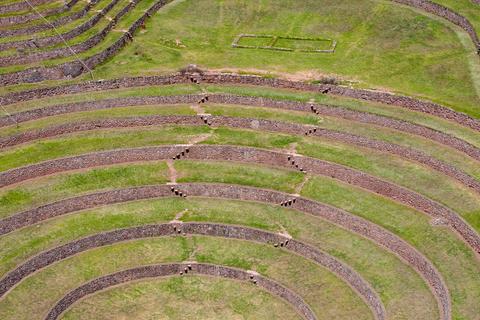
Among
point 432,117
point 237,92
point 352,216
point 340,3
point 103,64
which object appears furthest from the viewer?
point 340,3

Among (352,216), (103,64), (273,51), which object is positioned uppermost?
(273,51)

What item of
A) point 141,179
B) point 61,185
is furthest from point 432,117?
point 61,185

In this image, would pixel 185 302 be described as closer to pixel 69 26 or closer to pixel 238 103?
pixel 238 103

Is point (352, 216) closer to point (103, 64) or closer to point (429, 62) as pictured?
point (429, 62)

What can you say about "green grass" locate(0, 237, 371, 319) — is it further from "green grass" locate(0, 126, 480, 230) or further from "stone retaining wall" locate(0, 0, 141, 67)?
"stone retaining wall" locate(0, 0, 141, 67)

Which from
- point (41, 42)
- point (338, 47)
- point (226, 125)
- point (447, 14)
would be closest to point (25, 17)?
point (41, 42)

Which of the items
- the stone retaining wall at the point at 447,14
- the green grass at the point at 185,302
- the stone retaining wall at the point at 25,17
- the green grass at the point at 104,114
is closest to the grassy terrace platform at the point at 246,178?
the green grass at the point at 185,302

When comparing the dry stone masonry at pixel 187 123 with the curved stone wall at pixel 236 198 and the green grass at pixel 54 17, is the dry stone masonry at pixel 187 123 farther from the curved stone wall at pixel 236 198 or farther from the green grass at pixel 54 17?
the green grass at pixel 54 17
